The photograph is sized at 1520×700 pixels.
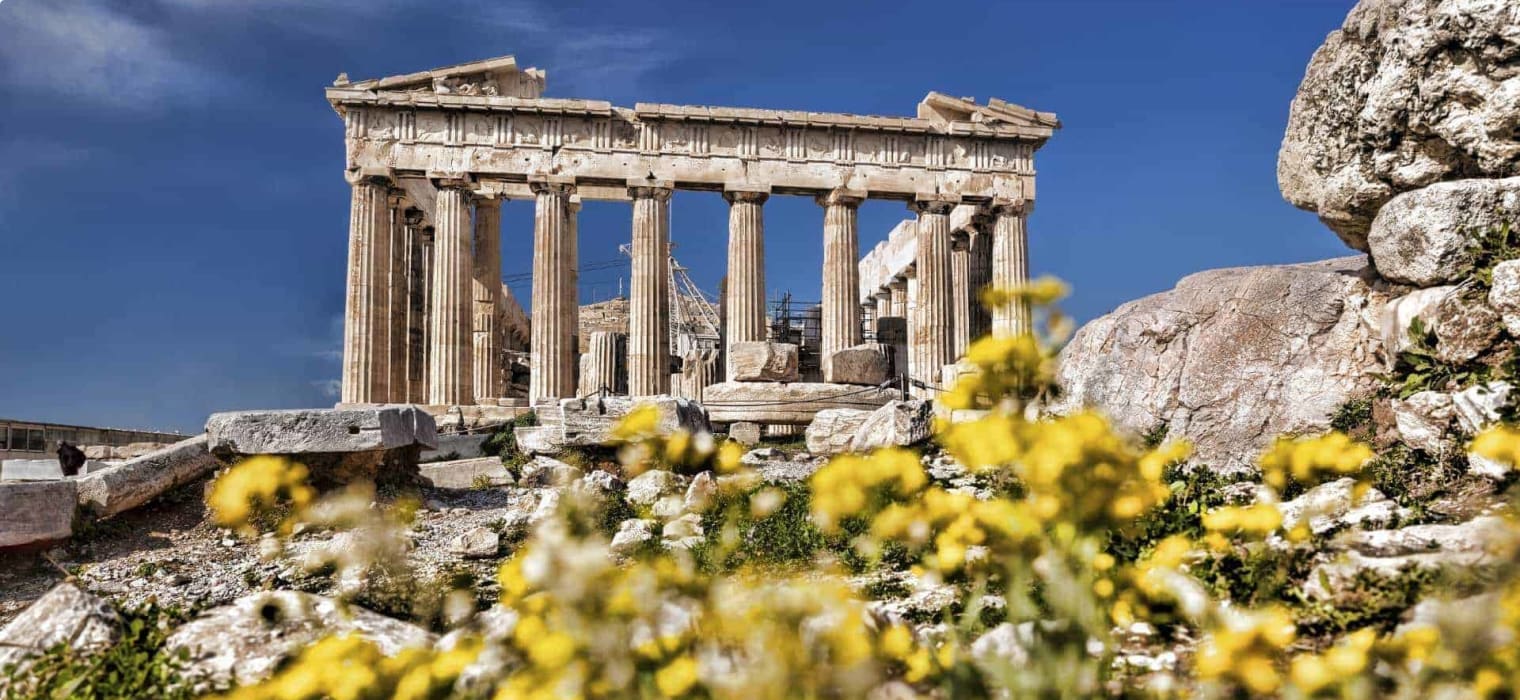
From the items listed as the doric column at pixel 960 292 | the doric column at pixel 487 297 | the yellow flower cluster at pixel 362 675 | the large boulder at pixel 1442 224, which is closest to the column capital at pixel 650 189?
the doric column at pixel 487 297

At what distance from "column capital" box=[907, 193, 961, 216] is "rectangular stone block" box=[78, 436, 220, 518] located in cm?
1831

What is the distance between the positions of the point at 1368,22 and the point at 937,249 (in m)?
17.6

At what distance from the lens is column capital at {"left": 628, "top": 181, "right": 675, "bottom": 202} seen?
24.2 metres

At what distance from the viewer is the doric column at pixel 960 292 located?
2580 cm

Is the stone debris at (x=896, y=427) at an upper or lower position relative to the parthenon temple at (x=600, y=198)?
lower

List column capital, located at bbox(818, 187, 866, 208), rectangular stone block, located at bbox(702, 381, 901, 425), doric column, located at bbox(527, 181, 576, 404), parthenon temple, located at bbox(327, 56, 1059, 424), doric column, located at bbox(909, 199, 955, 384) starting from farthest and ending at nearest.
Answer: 1. doric column, located at bbox(909, 199, 955, 384)
2. column capital, located at bbox(818, 187, 866, 208)
3. doric column, located at bbox(527, 181, 576, 404)
4. parthenon temple, located at bbox(327, 56, 1059, 424)
5. rectangular stone block, located at bbox(702, 381, 901, 425)

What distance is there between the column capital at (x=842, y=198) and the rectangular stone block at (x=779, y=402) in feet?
25.9

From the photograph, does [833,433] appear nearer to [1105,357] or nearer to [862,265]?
[1105,357]

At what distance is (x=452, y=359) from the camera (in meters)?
23.2

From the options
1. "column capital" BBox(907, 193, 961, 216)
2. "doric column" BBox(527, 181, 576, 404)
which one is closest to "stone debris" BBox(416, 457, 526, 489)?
"doric column" BBox(527, 181, 576, 404)

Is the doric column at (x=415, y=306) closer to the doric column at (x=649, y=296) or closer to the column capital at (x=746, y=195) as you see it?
the doric column at (x=649, y=296)

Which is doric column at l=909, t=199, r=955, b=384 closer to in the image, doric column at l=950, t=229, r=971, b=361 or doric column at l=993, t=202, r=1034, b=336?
doric column at l=950, t=229, r=971, b=361

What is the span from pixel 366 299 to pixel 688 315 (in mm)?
19454

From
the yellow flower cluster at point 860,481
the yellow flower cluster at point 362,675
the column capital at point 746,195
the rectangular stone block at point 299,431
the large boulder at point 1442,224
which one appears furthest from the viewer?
the column capital at point 746,195
